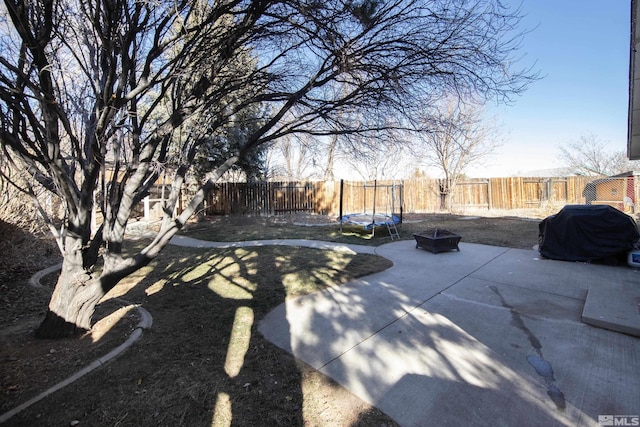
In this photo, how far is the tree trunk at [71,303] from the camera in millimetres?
2900

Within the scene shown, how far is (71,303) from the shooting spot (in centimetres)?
293

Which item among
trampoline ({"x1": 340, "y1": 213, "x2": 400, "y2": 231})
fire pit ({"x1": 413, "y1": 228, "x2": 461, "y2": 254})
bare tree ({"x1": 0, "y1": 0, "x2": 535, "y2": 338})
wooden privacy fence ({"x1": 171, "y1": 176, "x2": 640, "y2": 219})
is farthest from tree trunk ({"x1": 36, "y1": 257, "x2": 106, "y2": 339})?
wooden privacy fence ({"x1": 171, "y1": 176, "x2": 640, "y2": 219})

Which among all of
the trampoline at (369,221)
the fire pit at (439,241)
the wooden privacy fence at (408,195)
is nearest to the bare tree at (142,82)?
the fire pit at (439,241)

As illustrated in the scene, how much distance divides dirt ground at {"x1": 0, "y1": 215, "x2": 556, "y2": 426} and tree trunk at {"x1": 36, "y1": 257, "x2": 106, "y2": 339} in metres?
0.12

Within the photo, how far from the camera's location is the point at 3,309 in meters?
3.76

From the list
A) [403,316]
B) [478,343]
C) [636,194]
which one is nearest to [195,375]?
[403,316]

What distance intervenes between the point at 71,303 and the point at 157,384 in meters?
1.40

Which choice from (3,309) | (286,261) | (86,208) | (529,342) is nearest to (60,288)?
(86,208)

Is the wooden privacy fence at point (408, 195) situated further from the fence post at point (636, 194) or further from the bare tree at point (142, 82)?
the bare tree at point (142, 82)

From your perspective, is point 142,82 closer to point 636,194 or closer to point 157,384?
point 157,384

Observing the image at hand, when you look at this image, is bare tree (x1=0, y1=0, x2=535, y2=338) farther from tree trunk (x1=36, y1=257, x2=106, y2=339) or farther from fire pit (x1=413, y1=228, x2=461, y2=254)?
fire pit (x1=413, y1=228, x2=461, y2=254)

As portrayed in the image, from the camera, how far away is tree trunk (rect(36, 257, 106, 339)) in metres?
2.90

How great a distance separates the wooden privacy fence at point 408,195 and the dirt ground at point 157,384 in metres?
11.0

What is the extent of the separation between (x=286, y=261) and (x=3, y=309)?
4207 millimetres
